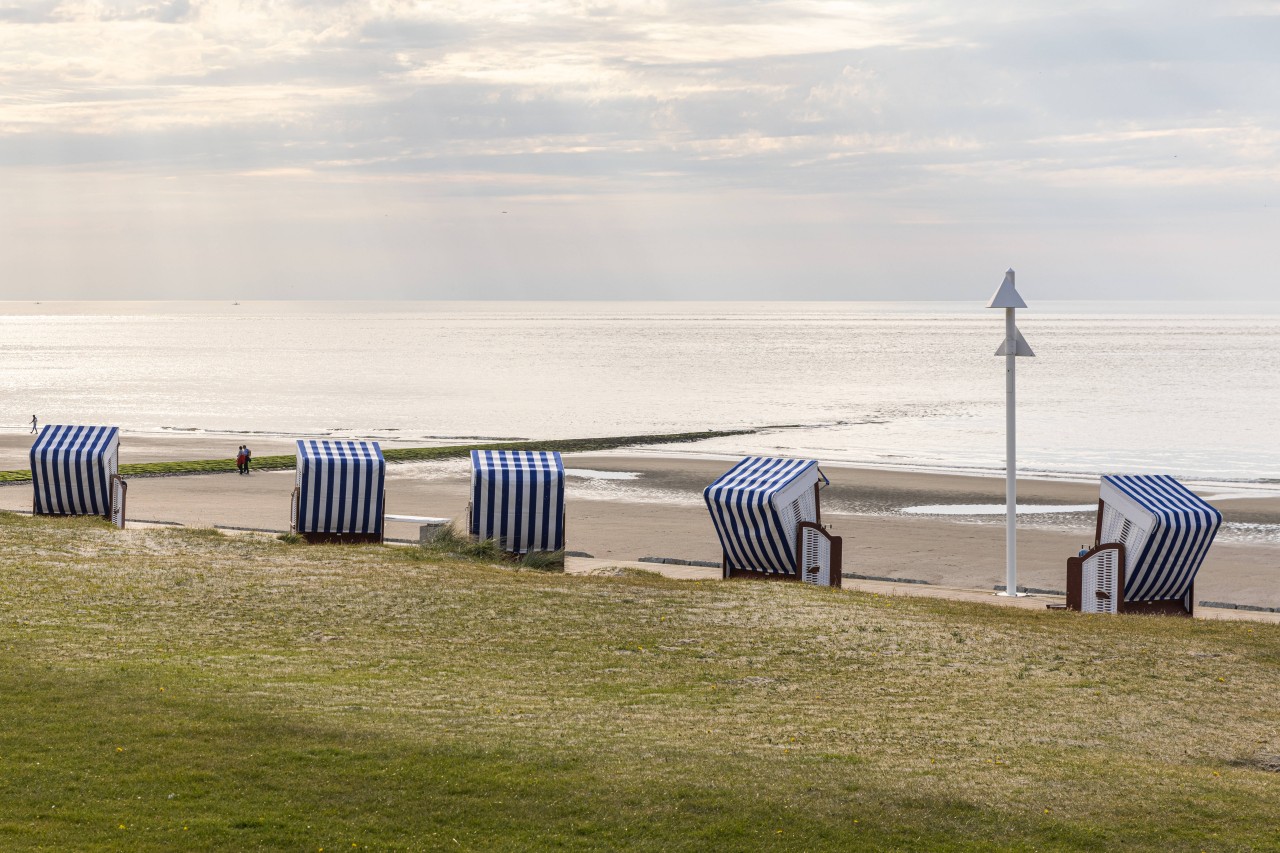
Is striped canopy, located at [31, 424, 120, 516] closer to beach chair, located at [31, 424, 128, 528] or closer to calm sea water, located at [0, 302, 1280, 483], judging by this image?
beach chair, located at [31, 424, 128, 528]

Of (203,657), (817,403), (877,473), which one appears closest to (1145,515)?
(203,657)

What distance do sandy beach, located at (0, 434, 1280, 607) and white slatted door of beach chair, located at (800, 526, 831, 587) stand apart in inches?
179

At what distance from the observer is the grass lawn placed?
9617 mm

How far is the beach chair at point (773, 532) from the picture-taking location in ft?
72.2

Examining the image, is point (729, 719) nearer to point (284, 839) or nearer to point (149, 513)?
point (284, 839)

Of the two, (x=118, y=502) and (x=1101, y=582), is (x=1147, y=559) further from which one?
(x=118, y=502)

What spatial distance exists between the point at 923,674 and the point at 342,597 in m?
7.90

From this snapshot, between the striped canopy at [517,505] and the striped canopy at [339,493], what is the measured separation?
224cm

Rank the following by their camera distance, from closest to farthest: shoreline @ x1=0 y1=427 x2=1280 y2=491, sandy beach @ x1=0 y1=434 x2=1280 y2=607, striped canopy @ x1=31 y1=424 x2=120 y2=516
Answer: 1. sandy beach @ x1=0 y1=434 x2=1280 y2=607
2. striped canopy @ x1=31 y1=424 x2=120 y2=516
3. shoreline @ x1=0 y1=427 x2=1280 y2=491

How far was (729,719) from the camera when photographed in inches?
489

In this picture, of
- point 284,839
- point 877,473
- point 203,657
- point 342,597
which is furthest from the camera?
point 877,473

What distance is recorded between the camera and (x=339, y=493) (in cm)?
2575

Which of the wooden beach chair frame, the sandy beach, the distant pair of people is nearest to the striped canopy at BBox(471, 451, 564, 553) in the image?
the sandy beach

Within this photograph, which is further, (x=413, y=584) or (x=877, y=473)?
(x=877, y=473)
